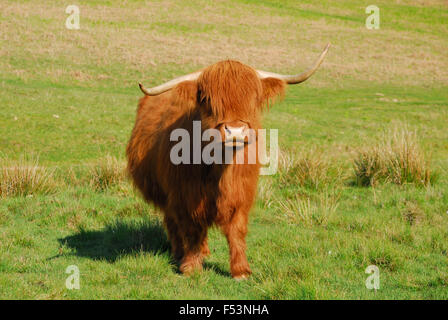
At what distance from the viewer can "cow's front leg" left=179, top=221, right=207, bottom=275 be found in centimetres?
471

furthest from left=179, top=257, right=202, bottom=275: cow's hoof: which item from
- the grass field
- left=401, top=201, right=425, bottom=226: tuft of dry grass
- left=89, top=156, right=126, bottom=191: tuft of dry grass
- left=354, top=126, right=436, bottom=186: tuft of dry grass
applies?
left=354, top=126, right=436, bottom=186: tuft of dry grass

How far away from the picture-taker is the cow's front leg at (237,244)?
4.57 m

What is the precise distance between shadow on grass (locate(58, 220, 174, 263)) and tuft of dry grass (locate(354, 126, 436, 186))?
11.2 ft

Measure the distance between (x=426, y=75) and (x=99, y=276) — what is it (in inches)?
1061

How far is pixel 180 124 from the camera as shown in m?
4.74

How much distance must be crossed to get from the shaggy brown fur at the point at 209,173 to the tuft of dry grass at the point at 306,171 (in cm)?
307

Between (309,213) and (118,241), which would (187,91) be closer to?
(118,241)

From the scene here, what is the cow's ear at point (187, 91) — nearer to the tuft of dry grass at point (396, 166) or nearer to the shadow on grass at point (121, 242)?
the shadow on grass at point (121, 242)

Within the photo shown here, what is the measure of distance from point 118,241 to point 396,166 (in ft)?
13.9

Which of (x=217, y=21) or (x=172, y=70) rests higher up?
(x=217, y=21)

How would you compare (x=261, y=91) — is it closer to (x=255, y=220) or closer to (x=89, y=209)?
(x=255, y=220)

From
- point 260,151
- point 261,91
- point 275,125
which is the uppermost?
point 261,91

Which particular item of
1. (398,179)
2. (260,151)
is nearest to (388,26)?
(398,179)
